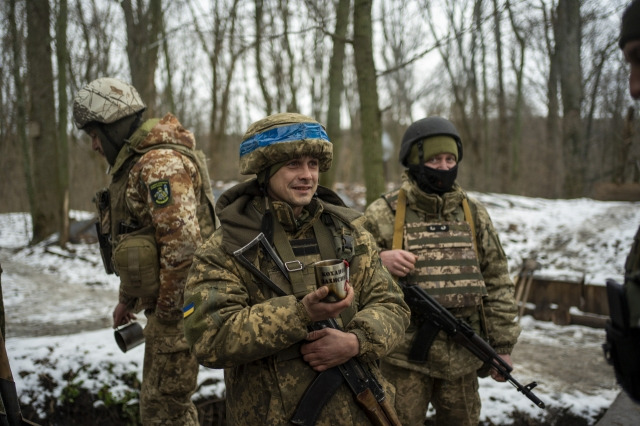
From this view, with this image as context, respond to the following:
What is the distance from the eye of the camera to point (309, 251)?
219cm

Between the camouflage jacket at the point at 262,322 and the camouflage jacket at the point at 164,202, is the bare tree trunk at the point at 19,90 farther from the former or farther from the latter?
the camouflage jacket at the point at 262,322

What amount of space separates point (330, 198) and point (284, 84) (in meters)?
16.4

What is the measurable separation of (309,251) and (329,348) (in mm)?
450

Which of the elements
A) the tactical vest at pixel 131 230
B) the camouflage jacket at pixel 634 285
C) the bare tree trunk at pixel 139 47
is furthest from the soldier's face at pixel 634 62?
the bare tree trunk at pixel 139 47

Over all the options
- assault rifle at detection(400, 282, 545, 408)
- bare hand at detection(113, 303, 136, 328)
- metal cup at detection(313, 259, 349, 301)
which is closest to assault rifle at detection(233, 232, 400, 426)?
metal cup at detection(313, 259, 349, 301)

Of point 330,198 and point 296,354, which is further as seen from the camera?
point 330,198

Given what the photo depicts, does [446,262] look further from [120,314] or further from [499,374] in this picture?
[120,314]

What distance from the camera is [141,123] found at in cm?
340

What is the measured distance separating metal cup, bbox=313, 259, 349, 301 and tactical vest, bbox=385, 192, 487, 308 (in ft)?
4.59

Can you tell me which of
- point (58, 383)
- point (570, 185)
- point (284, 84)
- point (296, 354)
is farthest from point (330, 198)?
point (284, 84)

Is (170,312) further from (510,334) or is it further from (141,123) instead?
(510,334)

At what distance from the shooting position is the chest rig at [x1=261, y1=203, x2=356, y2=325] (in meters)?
2.07

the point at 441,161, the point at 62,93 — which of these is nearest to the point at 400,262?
the point at 441,161

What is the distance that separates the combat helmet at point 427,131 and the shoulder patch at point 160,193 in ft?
5.34
